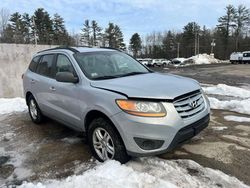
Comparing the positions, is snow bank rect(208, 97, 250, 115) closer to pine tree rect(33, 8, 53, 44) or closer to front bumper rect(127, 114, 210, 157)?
front bumper rect(127, 114, 210, 157)

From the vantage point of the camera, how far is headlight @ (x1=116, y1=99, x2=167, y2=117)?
10.2 feet

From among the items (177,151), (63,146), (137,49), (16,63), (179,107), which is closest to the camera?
(179,107)

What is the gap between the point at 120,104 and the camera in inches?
128

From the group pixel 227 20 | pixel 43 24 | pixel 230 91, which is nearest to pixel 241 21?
pixel 227 20

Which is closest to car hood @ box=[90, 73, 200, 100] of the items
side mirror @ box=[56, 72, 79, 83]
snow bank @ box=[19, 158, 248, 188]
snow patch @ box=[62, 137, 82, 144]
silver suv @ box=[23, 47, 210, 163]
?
silver suv @ box=[23, 47, 210, 163]

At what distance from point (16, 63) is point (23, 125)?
4.55m

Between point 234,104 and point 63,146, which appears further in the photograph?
point 234,104

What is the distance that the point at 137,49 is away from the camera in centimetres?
8625

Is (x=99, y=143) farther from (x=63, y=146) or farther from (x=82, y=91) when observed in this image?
(x=63, y=146)

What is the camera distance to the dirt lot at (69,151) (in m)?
3.59

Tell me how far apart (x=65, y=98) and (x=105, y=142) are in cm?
115

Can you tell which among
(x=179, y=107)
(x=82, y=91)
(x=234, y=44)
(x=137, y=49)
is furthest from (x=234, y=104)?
(x=137, y=49)

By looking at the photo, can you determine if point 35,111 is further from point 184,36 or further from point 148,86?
point 184,36

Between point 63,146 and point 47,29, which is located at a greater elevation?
point 47,29
